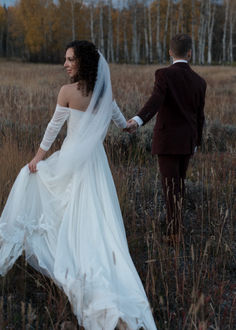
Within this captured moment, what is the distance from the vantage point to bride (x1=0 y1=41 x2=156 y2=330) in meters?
2.61

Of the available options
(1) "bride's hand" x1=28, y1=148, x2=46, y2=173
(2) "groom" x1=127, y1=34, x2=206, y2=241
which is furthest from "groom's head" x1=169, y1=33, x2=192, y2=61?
(1) "bride's hand" x1=28, y1=148, x2=46, y2=173

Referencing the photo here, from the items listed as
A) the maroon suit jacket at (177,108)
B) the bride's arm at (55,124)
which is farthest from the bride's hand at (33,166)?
the maroon suit jacket at (177,108)

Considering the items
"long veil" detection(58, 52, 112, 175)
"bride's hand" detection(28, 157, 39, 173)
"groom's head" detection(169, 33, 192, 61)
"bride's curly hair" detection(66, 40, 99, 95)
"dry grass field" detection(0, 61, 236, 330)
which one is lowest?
"dry grass field" detection(0, 61, 236, 330)

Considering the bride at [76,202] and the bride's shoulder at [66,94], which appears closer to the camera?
the bride at [76,202]

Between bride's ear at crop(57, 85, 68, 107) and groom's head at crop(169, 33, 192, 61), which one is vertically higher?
groom's head at crop(169, 33, 192, 61)

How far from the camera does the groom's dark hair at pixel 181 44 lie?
3449 mm

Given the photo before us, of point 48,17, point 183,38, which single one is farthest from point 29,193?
point 48,17

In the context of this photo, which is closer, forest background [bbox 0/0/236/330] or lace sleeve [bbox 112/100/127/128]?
forest background [bbox 0/0/236/330]

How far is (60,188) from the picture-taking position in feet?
9.59

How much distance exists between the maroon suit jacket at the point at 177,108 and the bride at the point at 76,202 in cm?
64

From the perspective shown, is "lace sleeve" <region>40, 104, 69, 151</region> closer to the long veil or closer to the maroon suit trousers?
the long veil

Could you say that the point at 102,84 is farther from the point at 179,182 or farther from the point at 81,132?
the point at 179,182

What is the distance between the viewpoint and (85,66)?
2.86 meters

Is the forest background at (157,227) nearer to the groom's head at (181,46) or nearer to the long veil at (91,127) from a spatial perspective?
the long veil at (91,127)
